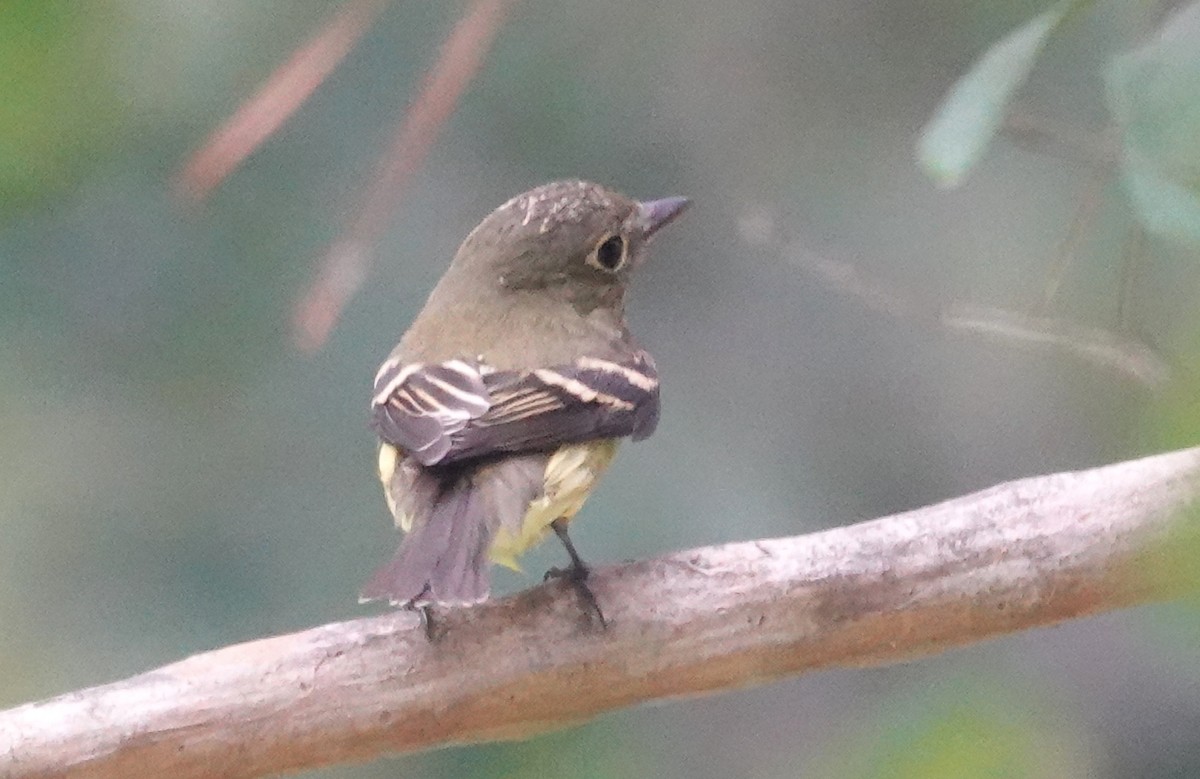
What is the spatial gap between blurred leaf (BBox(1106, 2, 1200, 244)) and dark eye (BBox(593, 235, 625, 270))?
0.85 meters

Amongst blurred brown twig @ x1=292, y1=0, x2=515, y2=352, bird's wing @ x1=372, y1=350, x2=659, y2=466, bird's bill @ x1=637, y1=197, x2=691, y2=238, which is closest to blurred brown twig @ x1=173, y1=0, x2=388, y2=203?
blurred brown twig @ x1=292, y1=0, x2=515, y2=352

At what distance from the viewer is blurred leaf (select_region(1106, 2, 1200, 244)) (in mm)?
550

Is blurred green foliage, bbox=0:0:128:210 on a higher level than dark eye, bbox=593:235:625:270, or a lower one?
lower

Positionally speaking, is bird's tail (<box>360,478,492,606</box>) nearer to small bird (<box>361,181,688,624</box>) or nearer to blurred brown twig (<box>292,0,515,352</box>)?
small bird (<box>361,181,688,624</box>)

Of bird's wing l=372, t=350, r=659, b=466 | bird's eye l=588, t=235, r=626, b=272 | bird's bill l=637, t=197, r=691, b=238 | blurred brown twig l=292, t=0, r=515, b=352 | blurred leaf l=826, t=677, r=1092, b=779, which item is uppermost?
bird's bill l=637, t=197, r=691, b=238

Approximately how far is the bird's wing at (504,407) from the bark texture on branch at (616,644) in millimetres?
149

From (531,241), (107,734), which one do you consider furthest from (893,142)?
(107,734)

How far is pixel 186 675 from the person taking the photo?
3.91 feet

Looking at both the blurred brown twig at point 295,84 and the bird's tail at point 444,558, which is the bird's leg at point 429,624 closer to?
the bird's tail at point 444,558

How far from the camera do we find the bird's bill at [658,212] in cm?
172

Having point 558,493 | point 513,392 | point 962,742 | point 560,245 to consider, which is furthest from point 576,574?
point 962,742

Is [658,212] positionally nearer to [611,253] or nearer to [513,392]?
[611,253]

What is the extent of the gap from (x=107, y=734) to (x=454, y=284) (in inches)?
28.4

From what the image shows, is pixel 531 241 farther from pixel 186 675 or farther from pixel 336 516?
pixel 186 675
